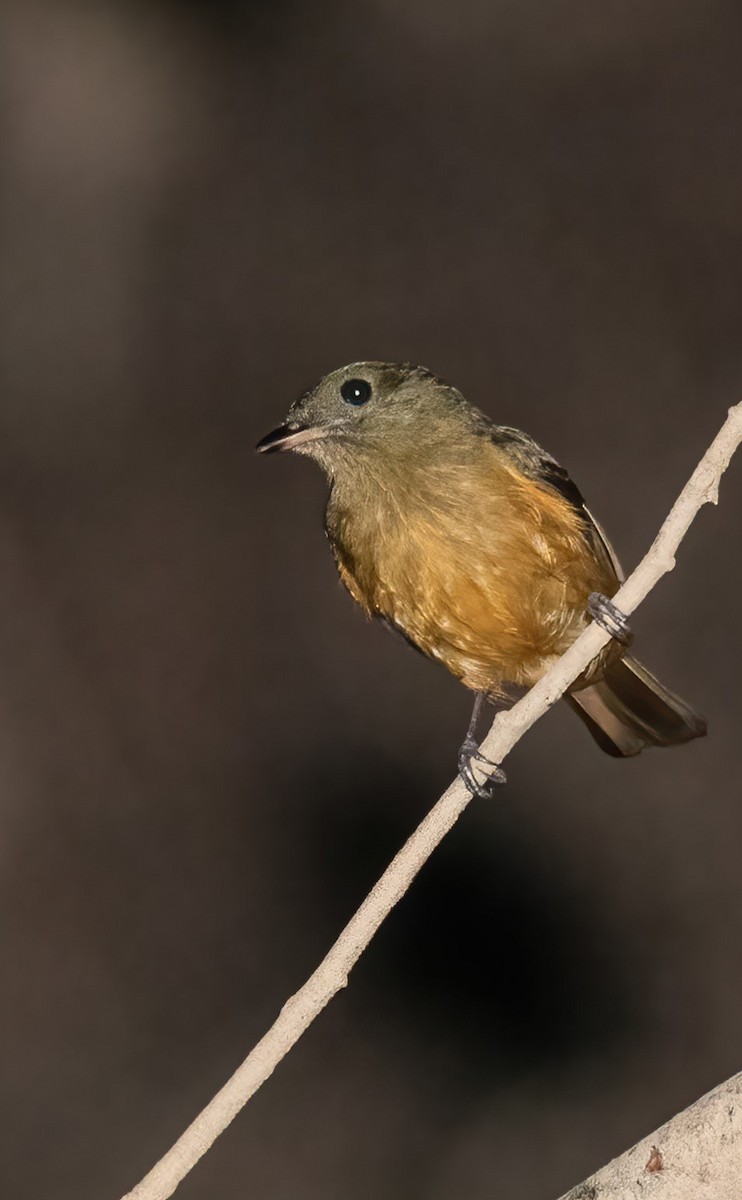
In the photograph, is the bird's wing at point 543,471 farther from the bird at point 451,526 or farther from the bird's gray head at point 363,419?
the bird's gray head at point 363,419

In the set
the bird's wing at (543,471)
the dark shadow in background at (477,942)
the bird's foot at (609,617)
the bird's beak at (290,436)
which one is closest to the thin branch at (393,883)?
the bird's foot at (609,617)

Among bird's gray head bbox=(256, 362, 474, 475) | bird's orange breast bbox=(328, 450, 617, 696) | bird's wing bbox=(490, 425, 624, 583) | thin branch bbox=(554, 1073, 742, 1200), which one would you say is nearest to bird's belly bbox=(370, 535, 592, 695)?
bird's orange breast bbox=(328, 450, 617, 696)

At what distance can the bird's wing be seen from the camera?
2789 mm

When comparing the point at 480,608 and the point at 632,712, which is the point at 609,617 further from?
the point at 632,712

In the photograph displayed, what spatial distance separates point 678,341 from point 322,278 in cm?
146

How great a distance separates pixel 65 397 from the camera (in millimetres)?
5570

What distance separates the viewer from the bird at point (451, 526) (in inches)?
103

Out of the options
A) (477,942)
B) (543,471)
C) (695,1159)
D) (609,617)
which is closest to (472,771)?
(609,617)

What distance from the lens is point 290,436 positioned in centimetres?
270

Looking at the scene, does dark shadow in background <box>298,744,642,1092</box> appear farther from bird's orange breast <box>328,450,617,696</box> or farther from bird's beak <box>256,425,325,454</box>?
bird's beak <box>256,425,325,454</box>

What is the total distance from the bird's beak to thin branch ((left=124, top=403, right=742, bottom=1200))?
74 centimetres

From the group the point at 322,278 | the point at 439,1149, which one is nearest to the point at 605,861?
the point at 439,1149

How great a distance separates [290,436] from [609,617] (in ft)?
2.33

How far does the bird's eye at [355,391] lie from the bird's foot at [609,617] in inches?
23.7
